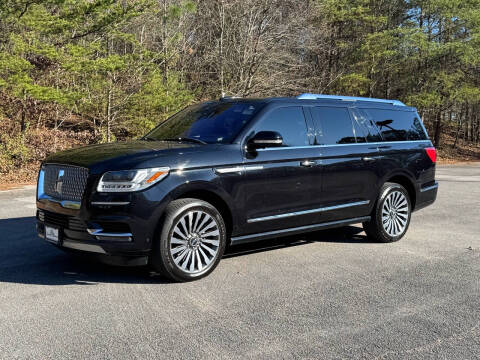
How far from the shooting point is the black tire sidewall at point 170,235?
4.51 meters

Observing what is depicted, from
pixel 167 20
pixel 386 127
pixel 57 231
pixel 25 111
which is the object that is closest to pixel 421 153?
pixel 386 127

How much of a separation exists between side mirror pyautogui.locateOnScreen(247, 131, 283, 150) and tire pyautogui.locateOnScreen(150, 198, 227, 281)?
0.86m

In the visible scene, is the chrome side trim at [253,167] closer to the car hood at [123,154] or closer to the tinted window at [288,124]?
the tinted window at [288,124]

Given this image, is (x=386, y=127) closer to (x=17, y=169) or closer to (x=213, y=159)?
(x=213, y=159)

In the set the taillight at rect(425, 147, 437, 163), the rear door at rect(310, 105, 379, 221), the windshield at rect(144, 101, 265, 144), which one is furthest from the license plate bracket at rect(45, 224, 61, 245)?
the taillight at rect(425, 147, 437, 163)

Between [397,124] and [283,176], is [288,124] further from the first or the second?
[397,124]

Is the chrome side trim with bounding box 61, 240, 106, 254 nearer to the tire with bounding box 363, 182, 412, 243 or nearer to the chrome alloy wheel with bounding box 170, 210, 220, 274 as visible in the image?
the chrome alloy wheel with bounding box 170, 210, 220, 274

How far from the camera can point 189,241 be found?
4715 millimetres

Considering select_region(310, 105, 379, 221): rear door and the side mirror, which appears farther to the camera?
select_region(310, 105, 379, 221): rear door

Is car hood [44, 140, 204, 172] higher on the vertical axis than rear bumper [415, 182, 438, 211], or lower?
higher

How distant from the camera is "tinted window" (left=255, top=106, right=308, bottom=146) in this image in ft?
17.7

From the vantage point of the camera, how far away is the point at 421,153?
23.3 ft

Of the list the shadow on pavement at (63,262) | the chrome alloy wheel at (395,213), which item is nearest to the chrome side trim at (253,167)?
the shadow on pavement at (63,262)

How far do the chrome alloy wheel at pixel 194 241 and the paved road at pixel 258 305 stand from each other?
0.72 ft
